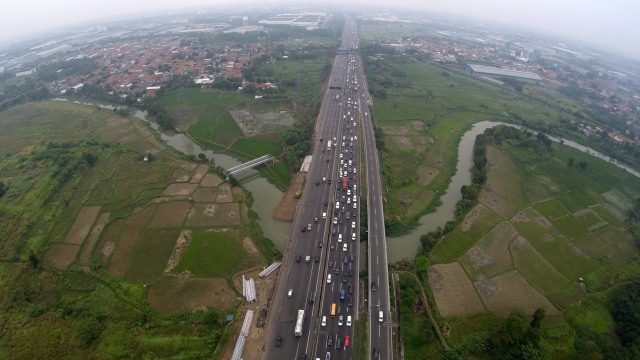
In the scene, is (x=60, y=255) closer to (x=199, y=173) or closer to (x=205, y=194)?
(x=205, y=194)

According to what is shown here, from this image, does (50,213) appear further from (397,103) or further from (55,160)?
(397,103)

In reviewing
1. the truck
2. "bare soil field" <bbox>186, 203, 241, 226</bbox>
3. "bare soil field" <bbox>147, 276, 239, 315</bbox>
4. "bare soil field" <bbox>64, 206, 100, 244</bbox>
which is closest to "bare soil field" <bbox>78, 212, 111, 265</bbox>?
"bare soil field" <bbox>64, 206, 100, 244</bbox>

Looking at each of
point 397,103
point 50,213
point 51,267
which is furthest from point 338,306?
point 397,103

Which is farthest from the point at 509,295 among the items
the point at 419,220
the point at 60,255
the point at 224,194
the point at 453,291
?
the point at 60,255

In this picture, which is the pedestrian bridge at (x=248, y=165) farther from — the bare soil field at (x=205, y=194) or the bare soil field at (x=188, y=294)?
the bare soil field at (x=188, y=294)

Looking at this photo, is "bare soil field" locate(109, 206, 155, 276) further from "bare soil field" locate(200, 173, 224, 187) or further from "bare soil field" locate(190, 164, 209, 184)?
"bare soil field" locate(200, 173, 224, 187)

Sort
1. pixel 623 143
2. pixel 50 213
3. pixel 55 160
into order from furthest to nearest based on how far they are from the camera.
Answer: pixel 623 143 → pixel 55 160 → pixel 50 213
